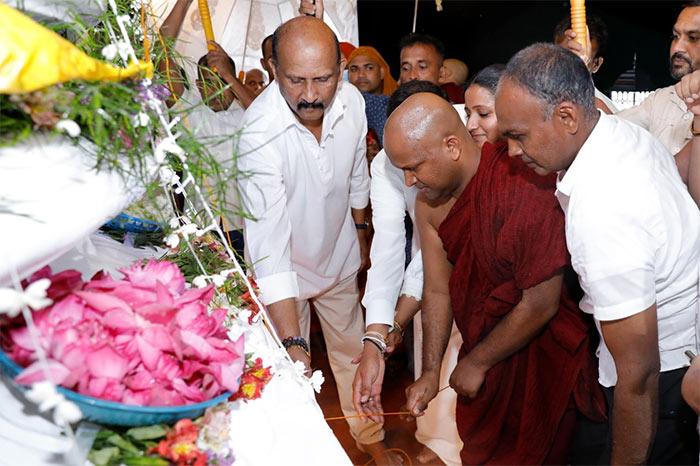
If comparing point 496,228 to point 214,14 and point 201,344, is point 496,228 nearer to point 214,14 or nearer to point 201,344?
point 201,344

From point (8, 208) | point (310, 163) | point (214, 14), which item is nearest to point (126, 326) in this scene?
point (8, 208)

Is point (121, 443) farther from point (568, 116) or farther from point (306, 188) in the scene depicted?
point (306, 188)

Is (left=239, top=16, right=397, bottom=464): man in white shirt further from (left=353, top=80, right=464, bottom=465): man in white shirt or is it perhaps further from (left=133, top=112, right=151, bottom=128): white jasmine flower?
(left=133, top=112, right=151, bottom=128): white jasmine flower

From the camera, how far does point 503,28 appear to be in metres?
5.88

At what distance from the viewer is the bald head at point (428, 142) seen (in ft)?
6.50

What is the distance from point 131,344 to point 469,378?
1503 millimetres

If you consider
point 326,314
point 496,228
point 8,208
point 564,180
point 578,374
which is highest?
point 8,208

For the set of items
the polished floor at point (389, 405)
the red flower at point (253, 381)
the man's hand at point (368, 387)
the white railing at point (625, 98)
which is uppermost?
the red flower at point (253, 381)

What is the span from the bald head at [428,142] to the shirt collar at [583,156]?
1.60 ft

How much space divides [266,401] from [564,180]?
94 centimetres

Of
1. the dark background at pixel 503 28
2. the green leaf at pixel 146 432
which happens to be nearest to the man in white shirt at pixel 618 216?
the green leaf at pixel 146 432

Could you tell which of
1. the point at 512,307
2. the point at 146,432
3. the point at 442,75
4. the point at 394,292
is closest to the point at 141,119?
the point at 146,432

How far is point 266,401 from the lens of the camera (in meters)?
1.13

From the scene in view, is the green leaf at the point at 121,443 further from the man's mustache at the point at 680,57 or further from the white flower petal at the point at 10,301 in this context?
the man's mustache at the point at 680,57
